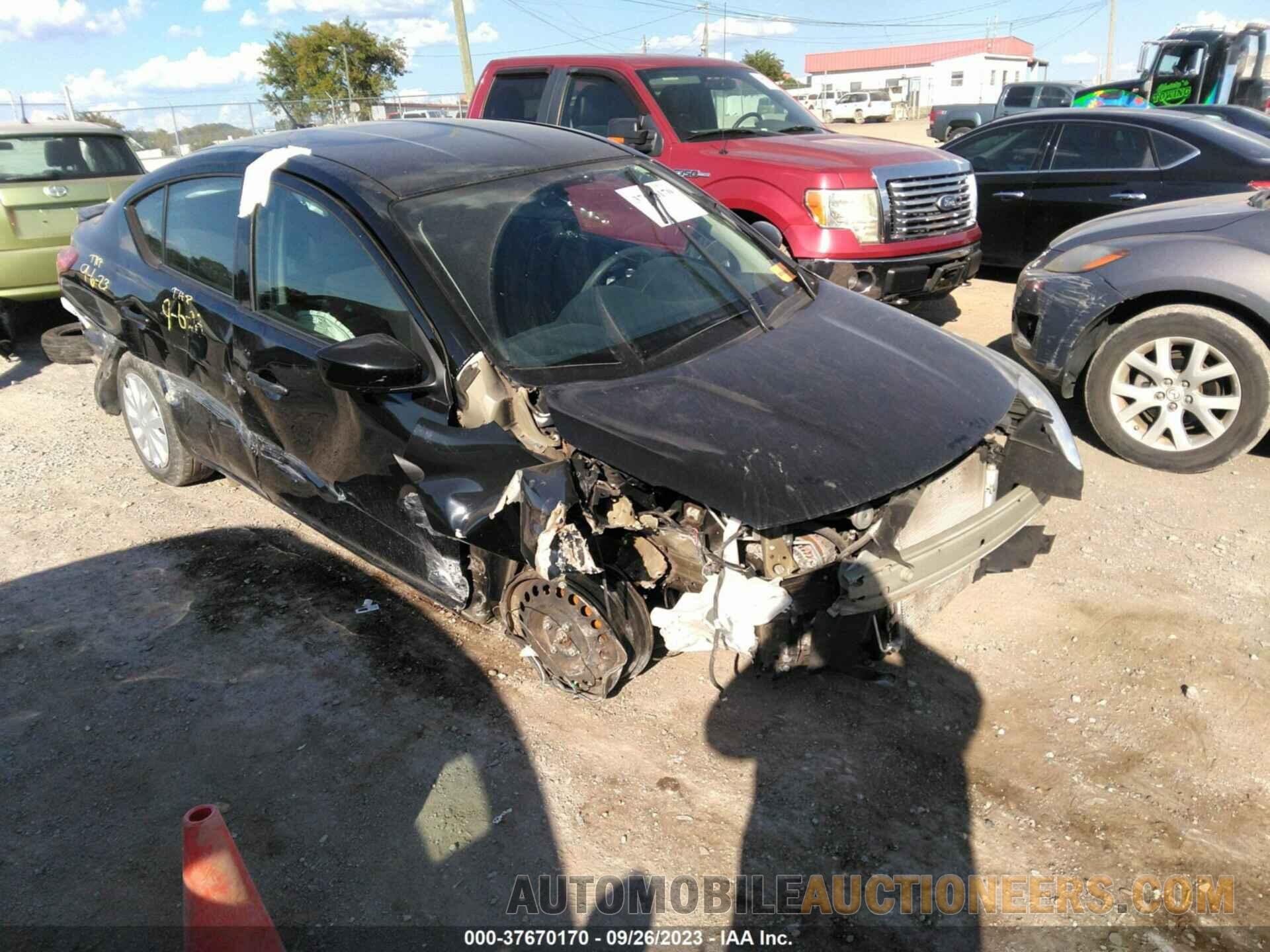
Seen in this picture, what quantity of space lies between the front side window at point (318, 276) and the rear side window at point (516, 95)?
4411 mm

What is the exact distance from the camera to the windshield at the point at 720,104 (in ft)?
22.7

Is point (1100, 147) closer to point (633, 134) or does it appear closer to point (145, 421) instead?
point (633, 134)

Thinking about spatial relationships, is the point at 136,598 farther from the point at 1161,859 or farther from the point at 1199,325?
the point at 1199,325

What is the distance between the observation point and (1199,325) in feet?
14.6

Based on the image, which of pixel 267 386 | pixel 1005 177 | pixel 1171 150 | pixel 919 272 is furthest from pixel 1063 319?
pixel 267 386

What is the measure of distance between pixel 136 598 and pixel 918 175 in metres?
5.74

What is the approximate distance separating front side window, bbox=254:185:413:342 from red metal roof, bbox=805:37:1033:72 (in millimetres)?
78006

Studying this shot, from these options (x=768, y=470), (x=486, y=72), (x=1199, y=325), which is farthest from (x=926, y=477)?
(x=486, y=72)

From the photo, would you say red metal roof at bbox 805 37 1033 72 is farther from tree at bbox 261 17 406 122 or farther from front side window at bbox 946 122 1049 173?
front side window at bbox 946 122 1049 173

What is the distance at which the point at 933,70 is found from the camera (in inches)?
2429

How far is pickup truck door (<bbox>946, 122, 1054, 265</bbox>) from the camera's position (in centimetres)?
793

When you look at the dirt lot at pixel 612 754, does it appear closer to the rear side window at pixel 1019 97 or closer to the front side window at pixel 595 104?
the front side window at pixel 595 104

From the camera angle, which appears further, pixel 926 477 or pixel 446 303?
pixel 446 303

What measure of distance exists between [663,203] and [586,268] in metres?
0.71
